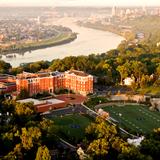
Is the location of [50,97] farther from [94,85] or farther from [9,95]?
[94,85]

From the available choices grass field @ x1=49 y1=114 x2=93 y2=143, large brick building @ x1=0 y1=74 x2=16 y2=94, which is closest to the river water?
large brick building @ x1=0 y1=74 x2=16 y2=94

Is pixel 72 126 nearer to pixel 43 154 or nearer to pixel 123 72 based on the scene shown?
pixel 43 154

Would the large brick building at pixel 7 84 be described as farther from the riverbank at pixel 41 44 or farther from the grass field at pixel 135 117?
the riverbank at pixel 41 44

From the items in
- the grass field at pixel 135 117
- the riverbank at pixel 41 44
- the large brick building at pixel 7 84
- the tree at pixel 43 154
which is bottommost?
the riverbank at pixel 41 44

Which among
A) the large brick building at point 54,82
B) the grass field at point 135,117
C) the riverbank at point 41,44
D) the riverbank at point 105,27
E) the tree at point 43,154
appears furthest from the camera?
the riverbank at point 105,27

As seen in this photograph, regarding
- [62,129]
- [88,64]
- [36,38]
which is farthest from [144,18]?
[62,129]

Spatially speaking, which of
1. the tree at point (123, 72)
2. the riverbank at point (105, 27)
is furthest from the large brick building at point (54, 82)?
the riverbank at point (105, 27)

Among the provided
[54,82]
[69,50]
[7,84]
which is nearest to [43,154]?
[54,82]
